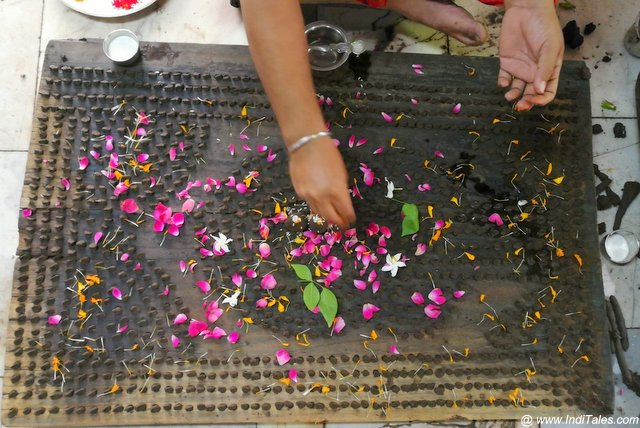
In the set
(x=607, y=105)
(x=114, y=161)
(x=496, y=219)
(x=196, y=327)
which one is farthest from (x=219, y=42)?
(x=607, y=105)

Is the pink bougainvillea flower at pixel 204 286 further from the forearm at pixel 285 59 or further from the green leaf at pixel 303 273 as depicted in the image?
the forearm at pixel 285 59

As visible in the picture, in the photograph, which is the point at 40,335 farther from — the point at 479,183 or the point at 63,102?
the point at 479,183

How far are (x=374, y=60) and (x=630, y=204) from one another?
0.83 metres

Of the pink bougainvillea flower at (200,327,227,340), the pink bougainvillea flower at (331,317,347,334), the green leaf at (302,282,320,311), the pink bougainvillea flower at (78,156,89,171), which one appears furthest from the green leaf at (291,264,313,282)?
the pink bougainvillea flower at (78,156,89,171)

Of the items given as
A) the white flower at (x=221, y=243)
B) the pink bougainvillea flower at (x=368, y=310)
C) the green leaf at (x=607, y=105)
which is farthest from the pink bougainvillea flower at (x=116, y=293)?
the green leaf at (x=607, y=105)

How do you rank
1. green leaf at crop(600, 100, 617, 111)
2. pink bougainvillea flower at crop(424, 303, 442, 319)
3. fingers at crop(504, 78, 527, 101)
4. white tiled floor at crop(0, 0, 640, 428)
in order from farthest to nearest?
green leaf at crop(600, 100, 617, 111) < white tiled floor at crop(0, 0, 640, 428) < pink bougainvillea flower at crop(424, 303, 442, 319) < fingers at crop(504, 78, 527, 101)

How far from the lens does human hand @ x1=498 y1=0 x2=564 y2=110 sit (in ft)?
3.59

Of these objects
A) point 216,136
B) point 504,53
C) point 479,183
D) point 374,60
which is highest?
point 504,53

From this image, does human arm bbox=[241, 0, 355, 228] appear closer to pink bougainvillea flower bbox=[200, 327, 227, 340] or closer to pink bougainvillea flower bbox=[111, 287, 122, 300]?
pink bougainvillea flower bbox=[200, 327, 227, 340]

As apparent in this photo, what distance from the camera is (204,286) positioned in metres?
1.28

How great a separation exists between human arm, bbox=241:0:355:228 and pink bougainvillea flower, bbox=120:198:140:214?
22.1 inches

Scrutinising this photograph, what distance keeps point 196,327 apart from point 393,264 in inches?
19.4

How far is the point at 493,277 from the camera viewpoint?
135cm

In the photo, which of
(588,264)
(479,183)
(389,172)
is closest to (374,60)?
(389,172)
